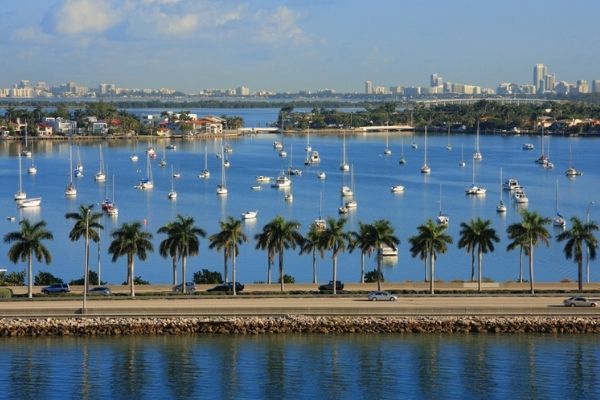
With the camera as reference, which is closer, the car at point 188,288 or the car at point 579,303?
the car at point 579,303

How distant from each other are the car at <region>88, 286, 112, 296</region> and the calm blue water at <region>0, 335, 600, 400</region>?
162 inches

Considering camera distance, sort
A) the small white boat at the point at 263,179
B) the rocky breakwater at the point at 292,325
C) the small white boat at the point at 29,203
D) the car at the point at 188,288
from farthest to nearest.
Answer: the small white boat at the point at 263,179 → the small white boat at the point at 29,203 → the car at the point at 188,288 → the rocky breakwater at the point at 292,325

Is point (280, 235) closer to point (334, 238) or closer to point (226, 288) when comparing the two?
point (334, 238)

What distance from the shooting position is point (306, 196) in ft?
219

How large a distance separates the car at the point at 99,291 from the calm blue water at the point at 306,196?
722cm

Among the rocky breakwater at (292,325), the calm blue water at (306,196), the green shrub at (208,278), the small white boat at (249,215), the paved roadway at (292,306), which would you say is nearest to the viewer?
the rocky breakwater at (292,325)

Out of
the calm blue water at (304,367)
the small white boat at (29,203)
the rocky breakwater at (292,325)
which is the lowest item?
the calm blue water at (304,367)

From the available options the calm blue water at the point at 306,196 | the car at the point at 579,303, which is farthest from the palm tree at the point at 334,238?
the calm blue water at the point at 306,196

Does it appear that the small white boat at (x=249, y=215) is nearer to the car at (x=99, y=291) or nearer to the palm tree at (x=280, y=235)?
the palm tree at (x=280, y=235)

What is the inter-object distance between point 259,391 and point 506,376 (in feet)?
15.0

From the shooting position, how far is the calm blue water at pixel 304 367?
21.5 m

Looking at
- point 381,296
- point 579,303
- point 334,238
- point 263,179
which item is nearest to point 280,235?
point 334,238

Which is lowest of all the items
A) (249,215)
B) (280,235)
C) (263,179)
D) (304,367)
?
(304,367)

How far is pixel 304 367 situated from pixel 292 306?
359 centimetres
